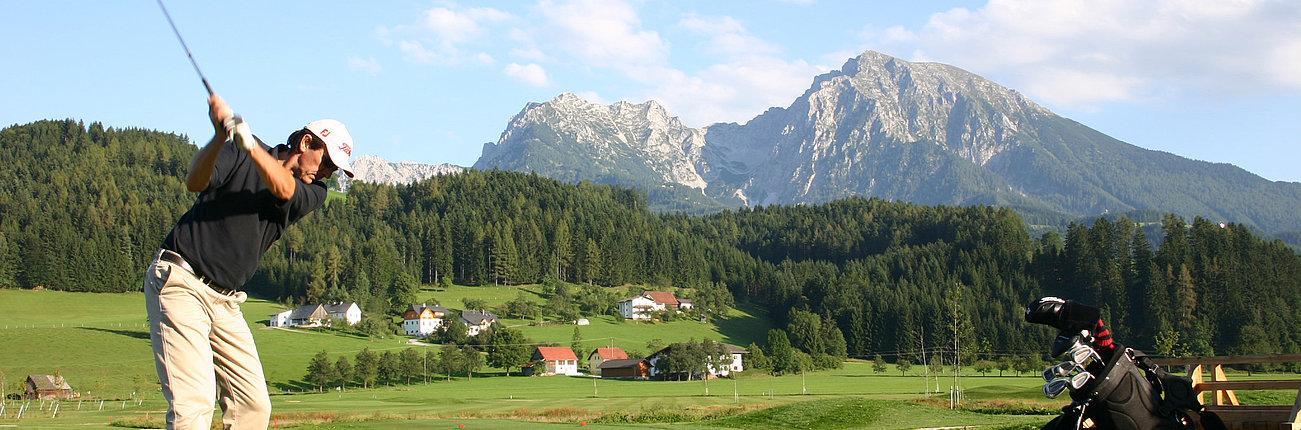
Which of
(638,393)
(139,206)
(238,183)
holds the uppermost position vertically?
(139,206)

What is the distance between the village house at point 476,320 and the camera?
140000mm

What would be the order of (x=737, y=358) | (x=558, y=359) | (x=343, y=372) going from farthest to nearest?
1. (x=737, y=358)
2. (x=558, y=359)
3. (x=343, y=372)

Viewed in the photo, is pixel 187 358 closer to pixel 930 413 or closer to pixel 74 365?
pixel 930 413

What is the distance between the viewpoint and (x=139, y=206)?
618 feet

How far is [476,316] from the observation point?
146000 millimetres

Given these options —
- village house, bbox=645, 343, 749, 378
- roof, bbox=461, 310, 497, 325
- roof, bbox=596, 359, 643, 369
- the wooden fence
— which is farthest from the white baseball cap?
roof, bbox=461, 310, 497, 325

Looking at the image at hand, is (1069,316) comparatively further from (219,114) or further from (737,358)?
(737,358)

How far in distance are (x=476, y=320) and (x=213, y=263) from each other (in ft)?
460

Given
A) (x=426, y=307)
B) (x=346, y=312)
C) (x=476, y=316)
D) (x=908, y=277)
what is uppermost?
(x=908, y=277)

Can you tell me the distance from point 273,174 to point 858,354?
6345 inches

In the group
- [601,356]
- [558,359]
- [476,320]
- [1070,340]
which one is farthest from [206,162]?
[476,320]

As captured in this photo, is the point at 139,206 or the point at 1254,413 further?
the point at 139,206

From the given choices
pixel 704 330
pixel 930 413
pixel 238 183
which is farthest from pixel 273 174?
pixel 704 330

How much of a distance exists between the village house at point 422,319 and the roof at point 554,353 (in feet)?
73.9
